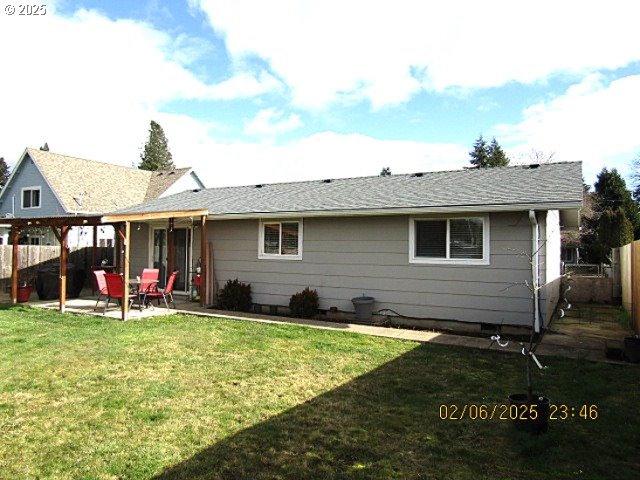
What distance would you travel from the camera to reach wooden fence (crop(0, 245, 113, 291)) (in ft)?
51.5

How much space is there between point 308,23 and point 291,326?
678 centimetres

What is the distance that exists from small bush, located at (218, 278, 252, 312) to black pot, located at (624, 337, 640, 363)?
8.18 m

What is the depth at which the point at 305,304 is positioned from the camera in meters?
10.1

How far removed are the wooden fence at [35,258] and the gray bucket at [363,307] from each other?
1138cm

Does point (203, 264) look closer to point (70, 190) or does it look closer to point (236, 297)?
point (236, 297)

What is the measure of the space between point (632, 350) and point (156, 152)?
2127 inches

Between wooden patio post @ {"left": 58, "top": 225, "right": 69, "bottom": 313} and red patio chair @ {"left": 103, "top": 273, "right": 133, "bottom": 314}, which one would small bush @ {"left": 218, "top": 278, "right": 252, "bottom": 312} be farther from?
wooden patio post @ {"left": 58, "top": 225, "right": 69, "bottom": 313}

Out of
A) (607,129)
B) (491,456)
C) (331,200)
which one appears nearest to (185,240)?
(331,200)

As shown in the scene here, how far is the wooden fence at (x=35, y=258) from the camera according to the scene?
15.7m

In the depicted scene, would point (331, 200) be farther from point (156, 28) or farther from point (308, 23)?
point (156, 28)

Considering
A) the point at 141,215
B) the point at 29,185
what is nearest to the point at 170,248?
the point at 141,215

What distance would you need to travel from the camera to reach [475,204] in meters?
8.09
